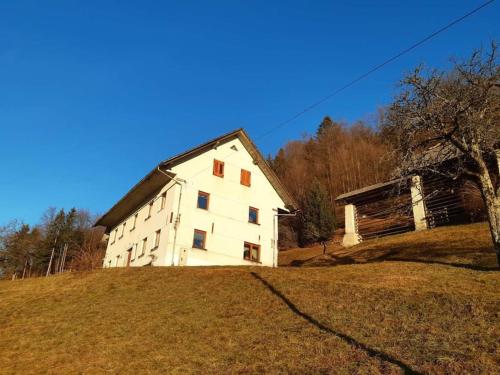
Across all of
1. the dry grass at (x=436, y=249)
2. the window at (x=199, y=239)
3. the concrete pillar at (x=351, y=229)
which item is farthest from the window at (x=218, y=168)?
the concrete pillar at (x=351, y=229)

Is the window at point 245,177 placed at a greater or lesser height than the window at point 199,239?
greater

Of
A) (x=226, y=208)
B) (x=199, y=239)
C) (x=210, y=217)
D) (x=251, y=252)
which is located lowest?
(x=251, y=252)

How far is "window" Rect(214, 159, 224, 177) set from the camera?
112 ft

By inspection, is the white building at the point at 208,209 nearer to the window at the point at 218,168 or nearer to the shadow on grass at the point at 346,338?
the window at the point at 218,168

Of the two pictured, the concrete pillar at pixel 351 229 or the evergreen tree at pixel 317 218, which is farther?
the evergreen tree at pixel 317 218

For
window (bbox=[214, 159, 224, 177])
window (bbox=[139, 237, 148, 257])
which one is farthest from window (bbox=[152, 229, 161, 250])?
window (bbox=[214, 159, 224, 177])

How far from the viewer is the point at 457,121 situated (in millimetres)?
19188

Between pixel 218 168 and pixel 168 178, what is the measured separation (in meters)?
4.09

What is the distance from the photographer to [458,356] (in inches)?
389

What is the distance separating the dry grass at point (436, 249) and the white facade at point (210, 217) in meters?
6.06

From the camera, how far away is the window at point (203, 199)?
32.3m

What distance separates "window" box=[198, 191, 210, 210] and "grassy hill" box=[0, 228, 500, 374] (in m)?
9.07

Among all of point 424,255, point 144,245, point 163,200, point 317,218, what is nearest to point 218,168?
point 163,200

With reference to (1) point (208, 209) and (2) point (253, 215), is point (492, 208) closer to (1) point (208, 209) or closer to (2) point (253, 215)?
(1) point (208, 209)
